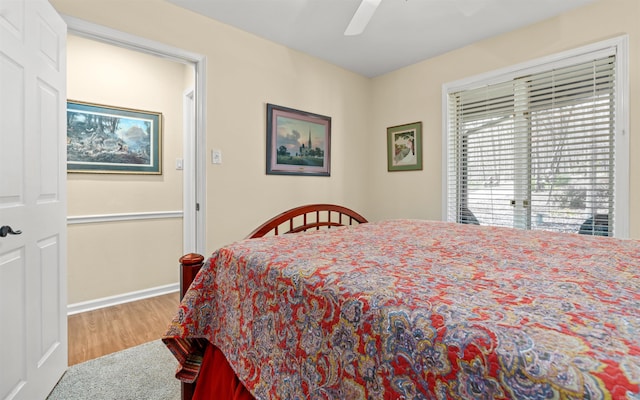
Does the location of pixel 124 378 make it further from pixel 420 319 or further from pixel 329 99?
pixel 329 99

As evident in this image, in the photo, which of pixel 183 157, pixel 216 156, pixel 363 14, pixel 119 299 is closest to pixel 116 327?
pixel 119 299

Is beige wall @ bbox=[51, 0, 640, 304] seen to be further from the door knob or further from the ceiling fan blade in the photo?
the door knob

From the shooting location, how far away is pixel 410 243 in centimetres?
138

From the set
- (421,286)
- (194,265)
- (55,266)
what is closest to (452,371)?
(421,286)

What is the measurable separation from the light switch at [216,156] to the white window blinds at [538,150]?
2141 millimetres

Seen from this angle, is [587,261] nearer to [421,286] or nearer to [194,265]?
[421,286]

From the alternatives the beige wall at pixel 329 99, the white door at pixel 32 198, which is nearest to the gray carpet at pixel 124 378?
the white door at pixel 32 198

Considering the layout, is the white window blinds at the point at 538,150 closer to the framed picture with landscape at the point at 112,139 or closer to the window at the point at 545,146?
the window at the point at 545,146

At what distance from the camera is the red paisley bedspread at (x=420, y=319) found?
0.47 meters

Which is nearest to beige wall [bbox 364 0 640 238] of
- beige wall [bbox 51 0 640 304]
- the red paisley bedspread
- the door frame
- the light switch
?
beige wall [bbox 51 0 640 304]

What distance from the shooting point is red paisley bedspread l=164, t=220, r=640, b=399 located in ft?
1.53

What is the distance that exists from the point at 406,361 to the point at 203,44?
261 centimetres

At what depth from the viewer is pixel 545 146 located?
97.8 inches

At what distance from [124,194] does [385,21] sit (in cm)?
282
